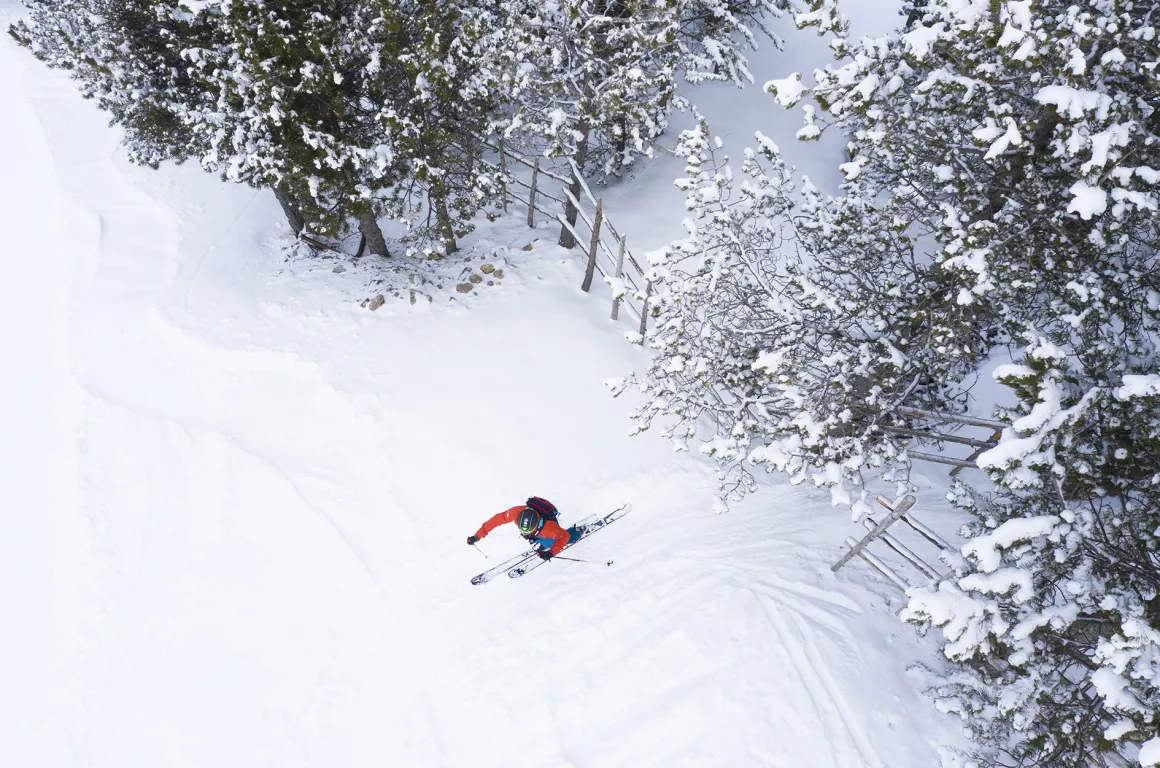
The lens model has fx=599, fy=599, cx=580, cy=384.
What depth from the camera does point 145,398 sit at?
11.5m

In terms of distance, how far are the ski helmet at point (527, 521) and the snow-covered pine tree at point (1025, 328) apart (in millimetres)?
2506

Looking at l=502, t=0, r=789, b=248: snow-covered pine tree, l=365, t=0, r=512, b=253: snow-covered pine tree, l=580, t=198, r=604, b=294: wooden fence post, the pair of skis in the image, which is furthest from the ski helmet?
l=502, t=0, r=789, b=248: snow-covered pine tree

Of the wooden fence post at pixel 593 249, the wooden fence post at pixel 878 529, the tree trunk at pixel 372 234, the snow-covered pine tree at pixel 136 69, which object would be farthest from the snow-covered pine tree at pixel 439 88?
the wooden fence post at pixel 878 529

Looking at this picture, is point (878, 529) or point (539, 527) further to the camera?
point (539, 527)

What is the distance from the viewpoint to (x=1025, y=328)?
556cm

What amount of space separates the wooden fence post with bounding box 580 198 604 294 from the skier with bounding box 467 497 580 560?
18.2 feet

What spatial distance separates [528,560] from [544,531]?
71 cm

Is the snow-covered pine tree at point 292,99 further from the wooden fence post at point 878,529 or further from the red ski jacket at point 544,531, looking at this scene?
the wooden fence post at point 878,529

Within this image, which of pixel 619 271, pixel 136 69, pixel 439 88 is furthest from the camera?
pixel 619 271

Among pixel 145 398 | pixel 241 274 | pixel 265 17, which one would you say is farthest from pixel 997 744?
pixel 241 274

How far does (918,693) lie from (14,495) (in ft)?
46.5

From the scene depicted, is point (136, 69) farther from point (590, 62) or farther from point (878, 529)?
point (878, 529)

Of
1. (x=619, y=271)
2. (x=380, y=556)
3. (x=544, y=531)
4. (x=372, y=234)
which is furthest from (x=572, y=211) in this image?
(x=380, y=556)

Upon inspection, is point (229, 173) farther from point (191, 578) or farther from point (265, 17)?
point (191, 578)
